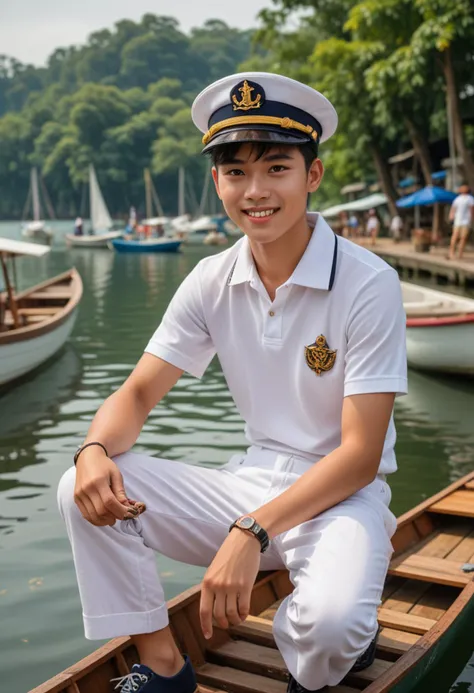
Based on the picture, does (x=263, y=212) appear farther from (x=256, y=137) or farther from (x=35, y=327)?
(x=35, y=327)

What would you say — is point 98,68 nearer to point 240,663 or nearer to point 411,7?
point 411,7

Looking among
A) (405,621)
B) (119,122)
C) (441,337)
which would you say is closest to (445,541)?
(405,621)

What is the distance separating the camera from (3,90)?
611ft

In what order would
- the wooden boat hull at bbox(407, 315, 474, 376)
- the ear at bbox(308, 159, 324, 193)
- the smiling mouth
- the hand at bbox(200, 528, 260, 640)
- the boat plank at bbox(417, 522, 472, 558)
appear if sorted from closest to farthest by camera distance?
the hand at bbox(200, 528, 260, 640) → the smiling mouth → the ear at bbox(308, 159, 324, 193) → the boat plank at bbox(417, 522, 472, 558) → the wooden boat hull at bbox(407, 315, 474, 376)

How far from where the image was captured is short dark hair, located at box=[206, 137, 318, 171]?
262 cm

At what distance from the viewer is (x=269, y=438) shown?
9.66 feet

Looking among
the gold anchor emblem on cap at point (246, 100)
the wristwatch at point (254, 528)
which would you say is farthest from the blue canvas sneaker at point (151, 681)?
the gold anchor emblem on cap at point (246, 100)

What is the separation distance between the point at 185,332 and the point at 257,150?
71 cm

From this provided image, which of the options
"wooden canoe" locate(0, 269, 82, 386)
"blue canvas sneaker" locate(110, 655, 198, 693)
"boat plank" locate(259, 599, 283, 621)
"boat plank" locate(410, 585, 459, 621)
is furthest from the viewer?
"wooden canoe" locate(0, 269, 82, 386)

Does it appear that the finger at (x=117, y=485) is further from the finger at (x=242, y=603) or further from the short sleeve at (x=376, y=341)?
the short sleeve at (x=376, y=341)

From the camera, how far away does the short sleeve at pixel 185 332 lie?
298cm

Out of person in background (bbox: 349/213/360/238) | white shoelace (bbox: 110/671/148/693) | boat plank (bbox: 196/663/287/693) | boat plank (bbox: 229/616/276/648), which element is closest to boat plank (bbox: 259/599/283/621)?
boat plank (bbox: 229/616/276/648)

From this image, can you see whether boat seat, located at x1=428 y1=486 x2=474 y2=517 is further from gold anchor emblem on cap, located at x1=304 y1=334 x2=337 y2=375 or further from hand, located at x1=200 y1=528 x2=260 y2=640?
hand, located at x1=200 y1=528 x2=260 y2=640

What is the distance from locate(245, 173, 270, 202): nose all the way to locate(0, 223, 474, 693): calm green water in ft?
6.74
